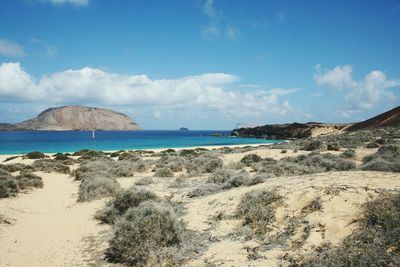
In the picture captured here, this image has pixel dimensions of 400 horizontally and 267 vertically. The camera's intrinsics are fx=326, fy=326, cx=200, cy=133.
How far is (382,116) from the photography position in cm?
7706

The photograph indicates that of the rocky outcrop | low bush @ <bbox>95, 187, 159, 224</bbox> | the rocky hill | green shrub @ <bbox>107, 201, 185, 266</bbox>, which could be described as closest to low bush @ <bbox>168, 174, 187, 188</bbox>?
low bush @ <bbox>95, 187, 159, 224</bbox>

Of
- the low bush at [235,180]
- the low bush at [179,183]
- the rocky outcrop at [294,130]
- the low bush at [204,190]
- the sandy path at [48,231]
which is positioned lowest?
the sandy path at [48,231]

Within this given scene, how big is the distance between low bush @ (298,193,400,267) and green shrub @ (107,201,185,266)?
3.43 metres

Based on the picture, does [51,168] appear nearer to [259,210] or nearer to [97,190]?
[97,190]

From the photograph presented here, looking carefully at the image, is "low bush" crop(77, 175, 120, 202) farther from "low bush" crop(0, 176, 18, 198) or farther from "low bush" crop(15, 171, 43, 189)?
"low bush" crop(15, 171, 43, 189)

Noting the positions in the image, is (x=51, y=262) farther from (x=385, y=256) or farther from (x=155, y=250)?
(x=385, y=256)

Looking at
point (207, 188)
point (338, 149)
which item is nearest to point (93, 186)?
point (207, 188)

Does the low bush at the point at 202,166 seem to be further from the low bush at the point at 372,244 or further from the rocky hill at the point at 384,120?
the rocky hill at the point at 384,120

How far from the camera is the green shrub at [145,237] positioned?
7.87 metres

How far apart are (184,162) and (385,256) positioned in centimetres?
1971

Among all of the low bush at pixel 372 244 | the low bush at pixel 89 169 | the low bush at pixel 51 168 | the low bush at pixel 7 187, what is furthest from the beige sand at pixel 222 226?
the low bush at pixel 51 168

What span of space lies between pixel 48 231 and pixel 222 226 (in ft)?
19.1

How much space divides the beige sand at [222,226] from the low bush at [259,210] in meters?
0.22

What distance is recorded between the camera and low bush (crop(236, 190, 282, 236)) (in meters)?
8.92
